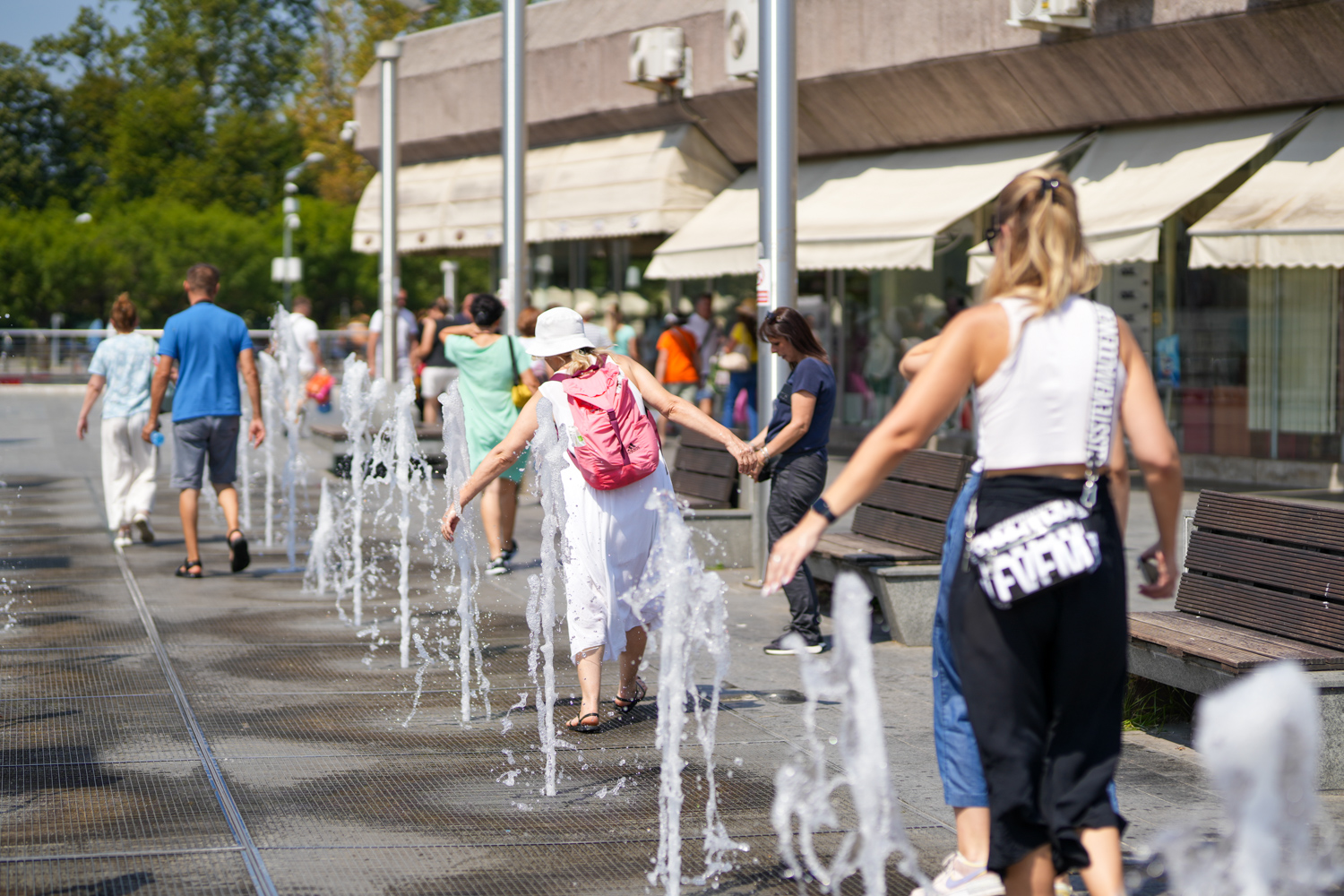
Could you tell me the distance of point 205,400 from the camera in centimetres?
968

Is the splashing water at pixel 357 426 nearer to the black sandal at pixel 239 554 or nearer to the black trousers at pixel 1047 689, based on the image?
the black sandal at pixel 239 554

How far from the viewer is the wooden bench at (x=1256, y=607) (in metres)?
5.24

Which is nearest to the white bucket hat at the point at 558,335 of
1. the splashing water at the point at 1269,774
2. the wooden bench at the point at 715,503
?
the splashing water at the point at 1269,774

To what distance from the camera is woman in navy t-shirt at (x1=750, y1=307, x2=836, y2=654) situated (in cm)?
711

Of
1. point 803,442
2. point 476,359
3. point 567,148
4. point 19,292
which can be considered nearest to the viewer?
point 803,442

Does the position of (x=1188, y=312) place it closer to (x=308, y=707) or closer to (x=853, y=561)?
(x=853, y=561)

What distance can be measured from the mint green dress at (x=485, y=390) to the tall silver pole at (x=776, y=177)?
1.64 m

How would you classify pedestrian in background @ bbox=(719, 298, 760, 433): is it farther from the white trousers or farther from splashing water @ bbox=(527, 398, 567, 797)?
splashing water @ bbox=(527, 398, 567, 797)

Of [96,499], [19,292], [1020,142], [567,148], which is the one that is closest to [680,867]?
[96,499]

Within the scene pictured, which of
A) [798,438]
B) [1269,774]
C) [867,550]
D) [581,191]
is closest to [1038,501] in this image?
[1269,774]

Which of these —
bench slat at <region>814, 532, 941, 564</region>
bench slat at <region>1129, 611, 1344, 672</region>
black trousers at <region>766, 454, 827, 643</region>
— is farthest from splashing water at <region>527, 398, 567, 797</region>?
bench slat at <region>1129, 611, 1344, 672</region>

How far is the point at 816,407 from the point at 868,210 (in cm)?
1101

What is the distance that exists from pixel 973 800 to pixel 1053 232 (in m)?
1.37

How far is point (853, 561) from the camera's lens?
7805 millimetres
